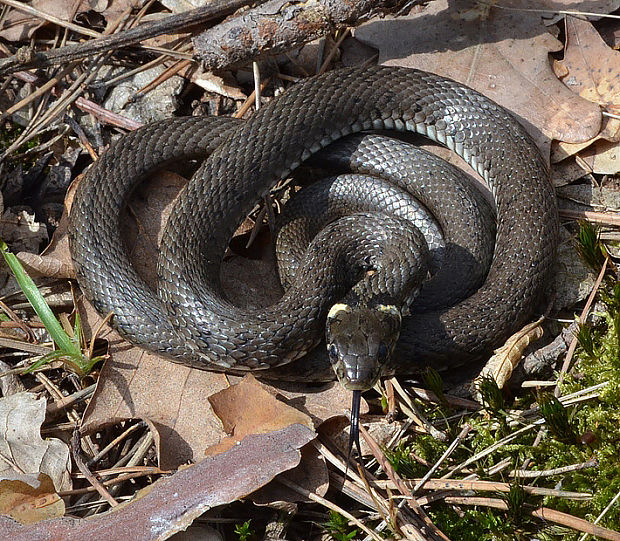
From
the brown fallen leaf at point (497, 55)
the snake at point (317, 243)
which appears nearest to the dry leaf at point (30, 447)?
the snake at point (317, 243)

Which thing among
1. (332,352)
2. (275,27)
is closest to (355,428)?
(332,352)

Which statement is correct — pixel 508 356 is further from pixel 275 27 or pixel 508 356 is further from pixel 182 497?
pixel 275 27

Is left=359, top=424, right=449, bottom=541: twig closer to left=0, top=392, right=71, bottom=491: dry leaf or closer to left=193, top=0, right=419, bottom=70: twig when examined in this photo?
left=0, top=392, right=71, bottom=491: dry leaf

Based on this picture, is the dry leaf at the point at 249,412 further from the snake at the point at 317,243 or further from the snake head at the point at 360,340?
the snake head at the point at 360,340

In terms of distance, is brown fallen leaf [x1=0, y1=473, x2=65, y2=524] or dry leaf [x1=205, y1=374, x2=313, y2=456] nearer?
brown fallen leaf [x1=0, y1=473, x2=65, y2=524]

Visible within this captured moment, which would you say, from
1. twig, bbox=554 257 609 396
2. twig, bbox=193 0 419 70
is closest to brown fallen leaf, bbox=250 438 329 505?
twig, bbox=554 257 609 396

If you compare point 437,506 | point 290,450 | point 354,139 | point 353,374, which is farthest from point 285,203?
point 437,506
